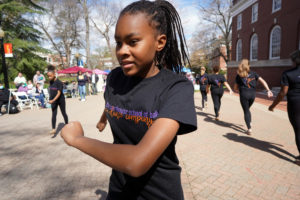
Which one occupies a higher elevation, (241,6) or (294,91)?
(241,6)

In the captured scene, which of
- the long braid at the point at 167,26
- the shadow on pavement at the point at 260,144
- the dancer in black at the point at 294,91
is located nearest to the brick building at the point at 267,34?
the shadow on pavement at the point at 260,144

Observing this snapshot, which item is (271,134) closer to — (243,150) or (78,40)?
(243,150)

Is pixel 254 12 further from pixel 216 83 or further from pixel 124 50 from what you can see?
pixel 124 50

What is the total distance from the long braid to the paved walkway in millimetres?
2280

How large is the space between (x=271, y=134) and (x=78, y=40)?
3901 cm

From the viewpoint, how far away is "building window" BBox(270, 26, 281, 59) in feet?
62.1

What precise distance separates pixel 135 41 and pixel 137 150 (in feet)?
1.76

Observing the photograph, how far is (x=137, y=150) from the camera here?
2.91 feet

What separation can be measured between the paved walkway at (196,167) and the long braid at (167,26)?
2280 millimetres

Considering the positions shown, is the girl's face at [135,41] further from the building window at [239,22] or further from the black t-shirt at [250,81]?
the building window at [239,22]

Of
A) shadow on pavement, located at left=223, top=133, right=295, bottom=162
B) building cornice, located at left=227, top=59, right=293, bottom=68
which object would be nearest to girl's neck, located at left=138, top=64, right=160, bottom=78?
shadow on pavement, located at left=223, top=133, right=295, bottom=162

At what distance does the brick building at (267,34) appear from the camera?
16719 millimetres

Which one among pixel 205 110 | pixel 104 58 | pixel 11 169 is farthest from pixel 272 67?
pixel 104 58

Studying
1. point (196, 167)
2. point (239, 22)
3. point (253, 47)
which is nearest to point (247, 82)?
point (196, 167)
